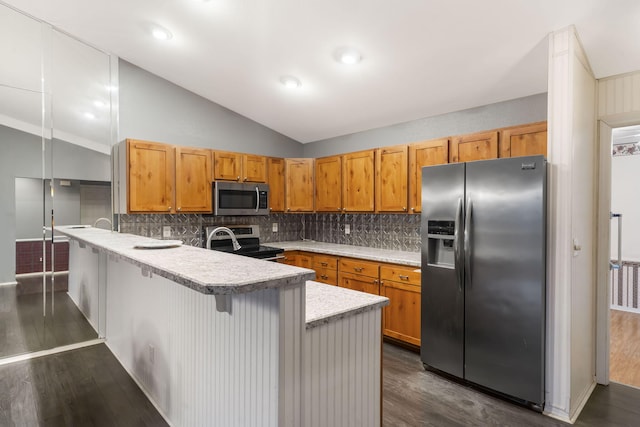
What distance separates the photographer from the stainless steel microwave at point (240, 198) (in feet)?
13.2

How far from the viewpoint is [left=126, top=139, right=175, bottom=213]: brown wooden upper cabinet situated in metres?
3.48

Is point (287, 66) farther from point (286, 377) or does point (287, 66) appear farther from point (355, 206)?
point (286, 377)

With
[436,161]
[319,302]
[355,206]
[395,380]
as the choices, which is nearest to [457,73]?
[436,161]

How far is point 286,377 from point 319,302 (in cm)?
42

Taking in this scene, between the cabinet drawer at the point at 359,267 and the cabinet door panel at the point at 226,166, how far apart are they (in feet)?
5.79

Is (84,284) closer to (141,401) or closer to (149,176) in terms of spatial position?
(149,176)

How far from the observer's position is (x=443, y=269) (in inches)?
106

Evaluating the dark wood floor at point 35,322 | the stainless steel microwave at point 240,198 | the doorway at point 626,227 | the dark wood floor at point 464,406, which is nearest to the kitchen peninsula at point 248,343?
the dark wood floor at point 464,406

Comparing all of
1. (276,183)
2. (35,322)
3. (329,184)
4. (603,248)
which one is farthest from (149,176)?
(603,248)

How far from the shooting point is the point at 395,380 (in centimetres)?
269

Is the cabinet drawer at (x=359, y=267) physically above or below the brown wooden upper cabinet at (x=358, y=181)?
below

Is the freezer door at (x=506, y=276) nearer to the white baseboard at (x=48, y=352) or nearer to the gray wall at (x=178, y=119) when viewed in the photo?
the gray wall at (x=178, y=119)

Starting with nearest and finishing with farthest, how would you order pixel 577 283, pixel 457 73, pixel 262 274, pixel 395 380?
pixel 262 274, pixel 577 283, pixel 395 380, pixel 457 73

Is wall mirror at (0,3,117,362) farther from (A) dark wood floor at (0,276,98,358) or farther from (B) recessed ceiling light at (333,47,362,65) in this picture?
(B) recessed ceiling light at (333,47,362,65)
